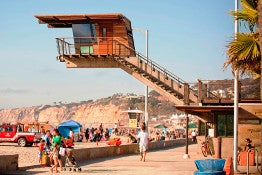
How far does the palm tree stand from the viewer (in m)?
15.8

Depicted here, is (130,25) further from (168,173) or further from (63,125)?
(168,173)

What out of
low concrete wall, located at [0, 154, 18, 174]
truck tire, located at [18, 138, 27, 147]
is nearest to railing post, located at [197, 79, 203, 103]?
low concrete wall, located at [0, 154, 18, 174]

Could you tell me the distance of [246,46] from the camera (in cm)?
1594

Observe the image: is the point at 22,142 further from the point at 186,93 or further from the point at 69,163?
the point at 69,163

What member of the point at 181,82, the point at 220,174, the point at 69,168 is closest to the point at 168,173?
the point at 69,168

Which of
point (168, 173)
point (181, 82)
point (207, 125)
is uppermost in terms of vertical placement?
point (181, 82)

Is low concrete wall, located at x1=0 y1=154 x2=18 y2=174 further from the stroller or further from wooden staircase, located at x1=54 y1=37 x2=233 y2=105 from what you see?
wooden staircase, located at x1=54 y1=37 x2=233 y2=105

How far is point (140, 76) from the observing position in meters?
38.2

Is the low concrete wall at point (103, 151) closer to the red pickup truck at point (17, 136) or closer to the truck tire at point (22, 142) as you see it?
the red pickup truck at point (17, 136)

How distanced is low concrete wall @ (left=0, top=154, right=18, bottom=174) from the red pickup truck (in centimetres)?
2467

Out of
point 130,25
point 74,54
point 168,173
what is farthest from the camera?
point 130,25

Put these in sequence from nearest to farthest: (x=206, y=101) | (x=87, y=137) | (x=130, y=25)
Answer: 1. (x=206, y=101)
2. (x=130, y=25)
3. (x=87, y=137)

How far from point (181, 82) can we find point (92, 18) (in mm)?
9537

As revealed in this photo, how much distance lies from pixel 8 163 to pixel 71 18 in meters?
22.4
